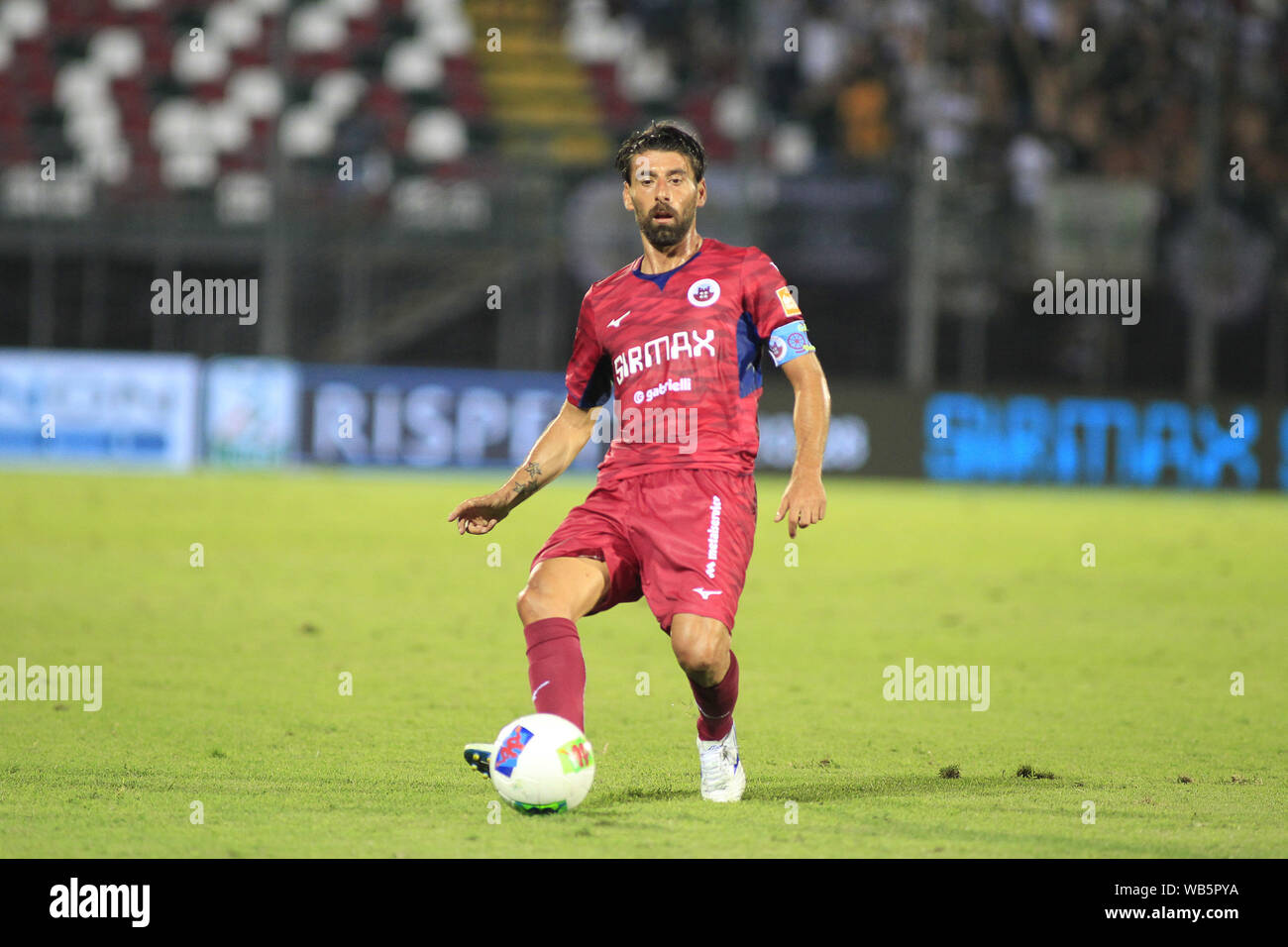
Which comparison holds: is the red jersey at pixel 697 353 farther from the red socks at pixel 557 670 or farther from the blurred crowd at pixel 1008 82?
the blurred crowd at pixel 1008 82

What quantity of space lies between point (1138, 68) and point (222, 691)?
22.7 meters

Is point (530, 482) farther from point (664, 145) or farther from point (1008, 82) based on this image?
point (1008, 82)

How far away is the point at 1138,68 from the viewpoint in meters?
26.8

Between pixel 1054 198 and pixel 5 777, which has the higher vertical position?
pixel 1054 198

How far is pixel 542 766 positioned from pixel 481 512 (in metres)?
0.87

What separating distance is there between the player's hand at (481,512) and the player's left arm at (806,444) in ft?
2.83

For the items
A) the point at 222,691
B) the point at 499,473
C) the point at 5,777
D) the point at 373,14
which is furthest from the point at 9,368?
the point at 5,777

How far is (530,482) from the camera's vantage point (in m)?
5.51

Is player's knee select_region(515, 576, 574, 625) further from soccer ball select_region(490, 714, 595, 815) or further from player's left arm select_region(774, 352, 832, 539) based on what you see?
player's left arm select_region(774, 352, 832, 539)

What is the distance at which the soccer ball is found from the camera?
4832mm

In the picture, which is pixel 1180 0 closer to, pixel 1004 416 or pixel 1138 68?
pixel 1138 68

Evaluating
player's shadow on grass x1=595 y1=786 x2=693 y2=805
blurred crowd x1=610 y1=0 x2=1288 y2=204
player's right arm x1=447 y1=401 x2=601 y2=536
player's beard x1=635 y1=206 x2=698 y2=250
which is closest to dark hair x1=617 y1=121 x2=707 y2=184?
player's beard x1=635 y1=206 x2=698 y2=250

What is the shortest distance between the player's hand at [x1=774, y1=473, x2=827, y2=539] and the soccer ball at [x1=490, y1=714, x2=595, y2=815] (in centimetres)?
87

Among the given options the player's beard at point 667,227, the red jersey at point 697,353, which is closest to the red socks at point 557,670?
the red jersey at point 697,353
